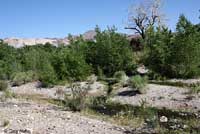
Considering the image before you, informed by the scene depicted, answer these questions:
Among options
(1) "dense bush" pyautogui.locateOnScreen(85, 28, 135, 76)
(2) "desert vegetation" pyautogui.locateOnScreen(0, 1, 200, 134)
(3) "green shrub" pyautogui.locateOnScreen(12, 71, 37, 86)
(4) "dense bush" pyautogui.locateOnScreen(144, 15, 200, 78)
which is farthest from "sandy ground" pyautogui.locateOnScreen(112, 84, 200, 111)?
(3) "green shrub" pyautogui.locateOnScreen(12, 71, 37, 86)

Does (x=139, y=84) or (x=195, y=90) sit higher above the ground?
(x=139, y=84)

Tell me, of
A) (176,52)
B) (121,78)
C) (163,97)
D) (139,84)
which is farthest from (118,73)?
(163,97)

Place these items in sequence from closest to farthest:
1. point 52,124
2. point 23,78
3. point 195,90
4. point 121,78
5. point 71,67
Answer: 1. point 52,124
2. point 195,90
3. point 121,78
4. point 71,67
5. point 23,78

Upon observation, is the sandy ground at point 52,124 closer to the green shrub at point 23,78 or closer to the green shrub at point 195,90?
the green shrub at point 195,90

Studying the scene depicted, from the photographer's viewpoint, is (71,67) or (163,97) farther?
(71,67)

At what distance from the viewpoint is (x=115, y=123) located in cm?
1650

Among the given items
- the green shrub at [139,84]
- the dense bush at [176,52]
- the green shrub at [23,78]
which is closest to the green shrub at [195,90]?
the green shrub at [139,84]

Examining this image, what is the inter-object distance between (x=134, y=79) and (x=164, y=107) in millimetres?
4851

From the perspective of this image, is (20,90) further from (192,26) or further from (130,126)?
(130,126)

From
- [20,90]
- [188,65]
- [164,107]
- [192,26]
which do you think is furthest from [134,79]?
[20,90]

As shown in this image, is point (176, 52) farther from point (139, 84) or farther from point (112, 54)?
point (139, 84)

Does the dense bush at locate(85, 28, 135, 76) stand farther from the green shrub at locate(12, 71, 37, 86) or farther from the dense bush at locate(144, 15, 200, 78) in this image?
the green shrub at locate(12, 71, 37, 86)

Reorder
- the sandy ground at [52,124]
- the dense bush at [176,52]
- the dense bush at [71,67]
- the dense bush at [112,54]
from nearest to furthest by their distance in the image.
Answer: the sandy ground at [52,124] → the dense bush at [176,52] → the dense bush at [71,67] → the dense bush at [112,54]

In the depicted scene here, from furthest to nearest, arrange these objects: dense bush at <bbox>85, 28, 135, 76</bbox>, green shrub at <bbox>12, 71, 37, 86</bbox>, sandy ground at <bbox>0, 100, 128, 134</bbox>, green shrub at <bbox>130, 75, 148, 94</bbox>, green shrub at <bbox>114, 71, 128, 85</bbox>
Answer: green shrub at <bbox>12, 71, 37, 86</bbox> < dense bush at <bbox>85, 28, 135, 76</bbox> < green shrub at <bbox>114, 71, 128, 85</bbox> < green shrub at <bbox>130, 75, 148, 94</bbox> < sandy ground at <bbox>0, 100, 128, 134</bbox>
